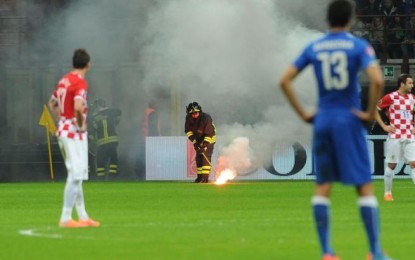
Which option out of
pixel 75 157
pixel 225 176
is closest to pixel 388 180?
pixel 75 157

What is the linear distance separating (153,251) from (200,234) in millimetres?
2047

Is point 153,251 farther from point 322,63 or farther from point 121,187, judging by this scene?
point 121,187

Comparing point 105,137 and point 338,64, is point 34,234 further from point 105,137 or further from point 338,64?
point 105,137

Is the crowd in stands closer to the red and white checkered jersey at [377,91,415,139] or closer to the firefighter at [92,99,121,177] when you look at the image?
the firefighter at [92,99,121,177]

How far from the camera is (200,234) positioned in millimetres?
14906

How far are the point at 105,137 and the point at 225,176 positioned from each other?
391cm

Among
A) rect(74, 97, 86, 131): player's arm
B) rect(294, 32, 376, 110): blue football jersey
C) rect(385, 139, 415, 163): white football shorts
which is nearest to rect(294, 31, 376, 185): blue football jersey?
rect(294, 32, 376, 110): blue football jersey

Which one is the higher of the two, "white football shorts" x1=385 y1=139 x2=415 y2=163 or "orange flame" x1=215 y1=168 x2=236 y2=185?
"white football shorts" x1=385 y1=139 x2=415 y2=163

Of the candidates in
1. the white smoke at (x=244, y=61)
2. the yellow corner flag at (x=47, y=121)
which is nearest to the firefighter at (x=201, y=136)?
the white smoke at (x=244, y=61)

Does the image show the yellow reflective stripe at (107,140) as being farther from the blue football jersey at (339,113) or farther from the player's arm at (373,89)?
the player's arm at (373,89)

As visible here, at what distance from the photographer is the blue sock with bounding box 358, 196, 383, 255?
1148 centimetres

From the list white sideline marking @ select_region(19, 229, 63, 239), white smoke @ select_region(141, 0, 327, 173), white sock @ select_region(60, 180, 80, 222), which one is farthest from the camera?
white smoke @ select_region(141, 0, 327, 173)

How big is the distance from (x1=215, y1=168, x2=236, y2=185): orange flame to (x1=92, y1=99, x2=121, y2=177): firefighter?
335cm

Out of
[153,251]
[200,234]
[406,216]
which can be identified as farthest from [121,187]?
[153,251]
